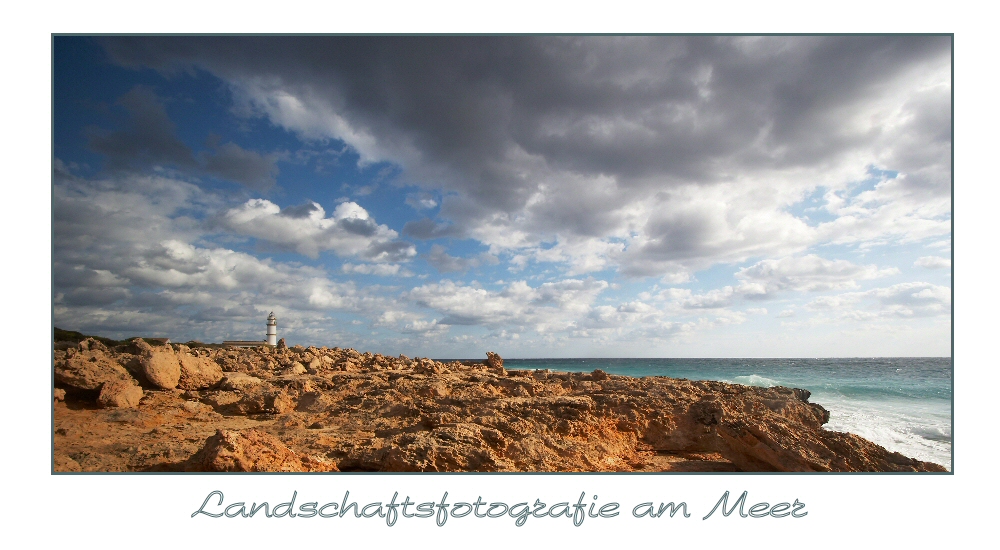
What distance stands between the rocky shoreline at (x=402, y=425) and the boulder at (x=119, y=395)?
1 centimetres

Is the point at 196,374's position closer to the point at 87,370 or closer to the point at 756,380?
the point at 87,370

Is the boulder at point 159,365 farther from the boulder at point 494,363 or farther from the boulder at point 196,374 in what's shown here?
the boulder at point 494,363

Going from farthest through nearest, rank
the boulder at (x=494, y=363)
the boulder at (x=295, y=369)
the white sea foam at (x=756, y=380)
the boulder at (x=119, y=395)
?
the white sea foam at (x=756, y=380) < the boulder at (x=494, y=363) < the boulder at (x=295, y=369) < the boulder at (x=119, y=395)

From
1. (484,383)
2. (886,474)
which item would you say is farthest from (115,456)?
(886,474)

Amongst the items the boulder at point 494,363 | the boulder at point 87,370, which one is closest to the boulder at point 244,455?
the boulder at point 87,370

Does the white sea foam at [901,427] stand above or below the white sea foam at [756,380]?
above

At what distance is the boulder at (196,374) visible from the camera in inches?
243

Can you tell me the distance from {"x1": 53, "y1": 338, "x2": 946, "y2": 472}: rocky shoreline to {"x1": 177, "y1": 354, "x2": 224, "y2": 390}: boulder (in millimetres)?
17

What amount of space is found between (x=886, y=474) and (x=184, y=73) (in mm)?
7754

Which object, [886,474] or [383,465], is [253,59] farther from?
[886,474]

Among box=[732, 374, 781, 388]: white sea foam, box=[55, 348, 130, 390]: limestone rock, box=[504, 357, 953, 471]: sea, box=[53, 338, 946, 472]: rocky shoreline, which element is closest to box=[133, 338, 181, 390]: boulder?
box=[53, 338, 946, 472]: rocky shoreline

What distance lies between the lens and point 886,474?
3.49 meters

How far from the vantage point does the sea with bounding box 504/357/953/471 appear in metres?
6.32
